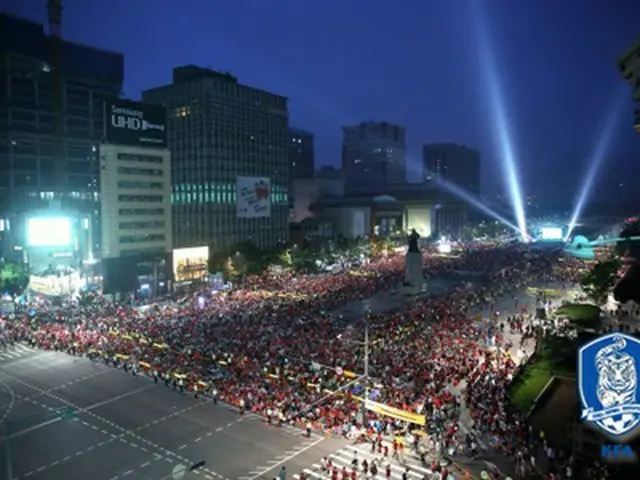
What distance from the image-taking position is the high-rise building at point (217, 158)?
93.3 meters

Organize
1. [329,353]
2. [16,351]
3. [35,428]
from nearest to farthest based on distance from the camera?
[35,428]
[329,353]
[16,351]

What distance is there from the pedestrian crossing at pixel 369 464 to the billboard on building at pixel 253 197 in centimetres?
7792

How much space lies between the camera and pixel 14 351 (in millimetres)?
38281

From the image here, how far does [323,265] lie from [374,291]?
92.9 feet

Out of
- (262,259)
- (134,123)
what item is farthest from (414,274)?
(134,123)

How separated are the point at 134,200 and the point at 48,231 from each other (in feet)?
38.8

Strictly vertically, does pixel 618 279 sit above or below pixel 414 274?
above

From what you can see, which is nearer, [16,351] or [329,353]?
[329,353]

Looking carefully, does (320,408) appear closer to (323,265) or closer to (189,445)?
(189,445)

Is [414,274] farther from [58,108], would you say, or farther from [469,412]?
[58,108]

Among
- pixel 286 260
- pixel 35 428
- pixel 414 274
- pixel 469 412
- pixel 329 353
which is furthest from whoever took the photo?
pixel 286 260

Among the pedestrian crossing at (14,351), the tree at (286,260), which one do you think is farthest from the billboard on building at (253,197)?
the pedestrian crossing at (14,351)

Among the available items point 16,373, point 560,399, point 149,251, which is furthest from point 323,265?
point 560,399

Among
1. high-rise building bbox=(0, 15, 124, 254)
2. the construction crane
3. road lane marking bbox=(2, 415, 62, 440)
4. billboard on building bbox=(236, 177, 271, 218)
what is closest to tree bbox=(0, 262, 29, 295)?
high-rise building bbox=(0, 15, 124, 254)
